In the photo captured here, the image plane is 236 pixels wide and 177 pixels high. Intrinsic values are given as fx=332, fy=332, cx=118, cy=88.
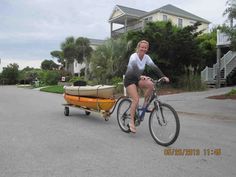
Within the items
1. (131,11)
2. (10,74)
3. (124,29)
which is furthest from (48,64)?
(124,29)

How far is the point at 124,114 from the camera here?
7.46 meters

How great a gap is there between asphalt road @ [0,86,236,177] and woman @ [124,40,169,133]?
29.0 inches

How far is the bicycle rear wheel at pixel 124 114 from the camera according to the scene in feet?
24.2

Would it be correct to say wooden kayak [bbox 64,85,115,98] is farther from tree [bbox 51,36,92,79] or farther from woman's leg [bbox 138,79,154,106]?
tree [bbox 51,36,92,79]

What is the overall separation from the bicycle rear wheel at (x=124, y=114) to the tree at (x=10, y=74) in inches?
2216

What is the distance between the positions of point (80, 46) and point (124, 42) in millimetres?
24996

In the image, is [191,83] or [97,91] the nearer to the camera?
[97,91]

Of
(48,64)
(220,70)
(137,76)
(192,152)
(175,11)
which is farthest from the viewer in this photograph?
(48,64)

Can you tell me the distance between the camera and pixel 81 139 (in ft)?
22.0

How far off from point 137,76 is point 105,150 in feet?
5.97

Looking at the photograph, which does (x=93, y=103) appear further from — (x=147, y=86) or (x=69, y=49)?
(x=69, y=49)

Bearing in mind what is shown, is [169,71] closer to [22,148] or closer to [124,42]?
[124,42]

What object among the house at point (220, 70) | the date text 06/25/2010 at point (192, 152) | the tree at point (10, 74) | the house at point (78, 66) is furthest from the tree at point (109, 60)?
the tree at point (10, 74)

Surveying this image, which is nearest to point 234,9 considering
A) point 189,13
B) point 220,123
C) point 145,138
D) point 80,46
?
point 220,123
